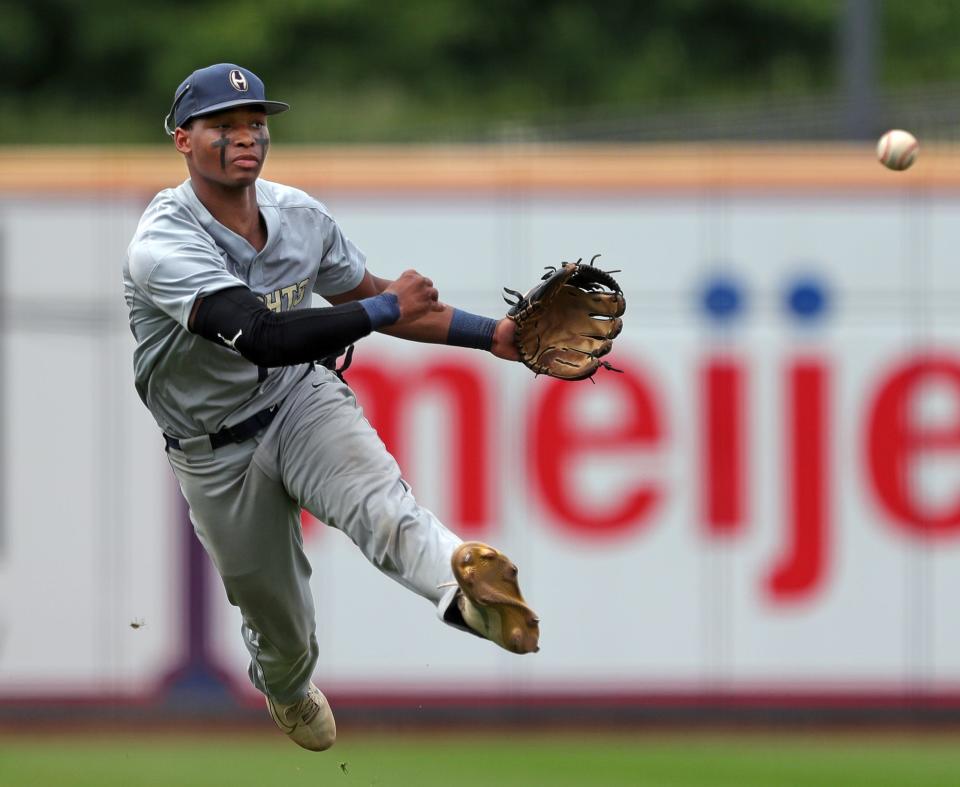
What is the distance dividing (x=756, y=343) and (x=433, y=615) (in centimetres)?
241

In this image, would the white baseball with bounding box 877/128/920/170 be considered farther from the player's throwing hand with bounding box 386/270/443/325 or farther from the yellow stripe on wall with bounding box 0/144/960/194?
the yellow stripe on wall with bounding box 0/144/960/194

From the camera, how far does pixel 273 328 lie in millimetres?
5438

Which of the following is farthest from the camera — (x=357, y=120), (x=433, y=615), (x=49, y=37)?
(x=49, y=37)

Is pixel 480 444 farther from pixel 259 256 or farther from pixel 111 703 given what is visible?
pixel 259 256

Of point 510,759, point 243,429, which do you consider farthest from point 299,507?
point 510,759

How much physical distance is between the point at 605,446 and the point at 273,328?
655 cm

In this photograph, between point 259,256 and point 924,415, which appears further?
point 924,415

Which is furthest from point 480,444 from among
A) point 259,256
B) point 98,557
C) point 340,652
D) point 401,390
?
point 259,256

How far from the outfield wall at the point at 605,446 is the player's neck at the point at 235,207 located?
586 centimetres

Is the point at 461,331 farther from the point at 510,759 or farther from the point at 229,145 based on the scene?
the point at 510,759

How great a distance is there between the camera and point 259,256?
5.88 m

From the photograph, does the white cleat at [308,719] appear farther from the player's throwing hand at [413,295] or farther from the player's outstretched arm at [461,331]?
the player's throwing hand at [413,295]

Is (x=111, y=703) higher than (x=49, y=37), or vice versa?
(x=49, y=37)

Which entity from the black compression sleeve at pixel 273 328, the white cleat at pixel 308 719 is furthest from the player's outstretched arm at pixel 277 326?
the white cleat at pixel 308 719
